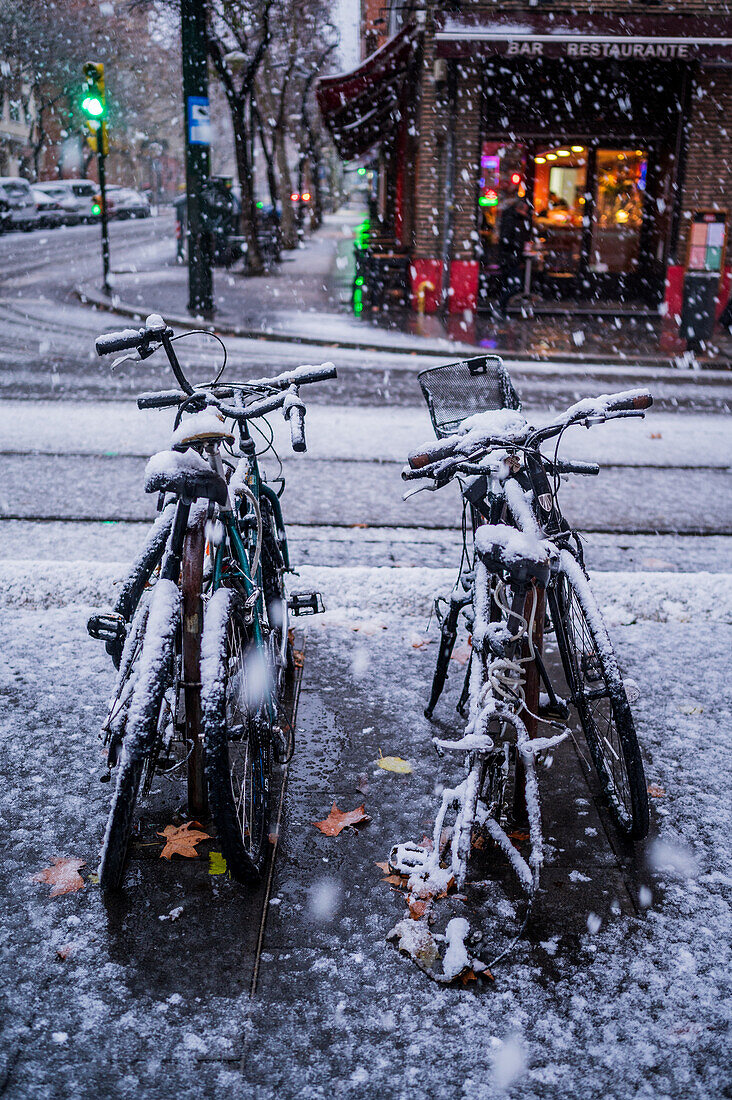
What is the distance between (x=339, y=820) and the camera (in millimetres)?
3352

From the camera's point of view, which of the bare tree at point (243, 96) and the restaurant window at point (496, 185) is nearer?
the restaurant window at point (496, 185)

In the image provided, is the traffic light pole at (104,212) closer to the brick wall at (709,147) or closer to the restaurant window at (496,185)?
the restaurant window at (496,185)

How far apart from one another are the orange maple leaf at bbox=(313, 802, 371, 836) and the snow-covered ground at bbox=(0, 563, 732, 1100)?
0.04 metres

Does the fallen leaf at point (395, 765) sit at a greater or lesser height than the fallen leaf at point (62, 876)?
greater

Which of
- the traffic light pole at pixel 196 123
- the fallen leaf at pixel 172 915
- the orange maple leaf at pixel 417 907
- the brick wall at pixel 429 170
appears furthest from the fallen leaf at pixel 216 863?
the brick wall at pixel 429 170

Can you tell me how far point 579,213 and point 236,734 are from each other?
18965mm

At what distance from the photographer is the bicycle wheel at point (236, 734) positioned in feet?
8.97

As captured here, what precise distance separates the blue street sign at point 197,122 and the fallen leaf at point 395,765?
1419cm

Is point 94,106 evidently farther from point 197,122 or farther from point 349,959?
point 349,959

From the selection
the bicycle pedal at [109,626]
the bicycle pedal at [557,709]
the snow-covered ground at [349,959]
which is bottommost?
the snow-covered ground at [349,959]

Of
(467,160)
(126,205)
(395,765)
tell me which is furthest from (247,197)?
(126,205)

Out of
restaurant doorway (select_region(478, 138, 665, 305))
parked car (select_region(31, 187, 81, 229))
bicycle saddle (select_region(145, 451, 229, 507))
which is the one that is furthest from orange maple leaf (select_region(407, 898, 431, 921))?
parked car (select_region(31, 187, 81, 229))

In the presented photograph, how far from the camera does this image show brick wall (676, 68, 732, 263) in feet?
55.9

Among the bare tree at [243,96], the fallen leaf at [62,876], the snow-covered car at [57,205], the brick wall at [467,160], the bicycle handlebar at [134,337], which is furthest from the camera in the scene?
the snow-covered car at [57,205]
